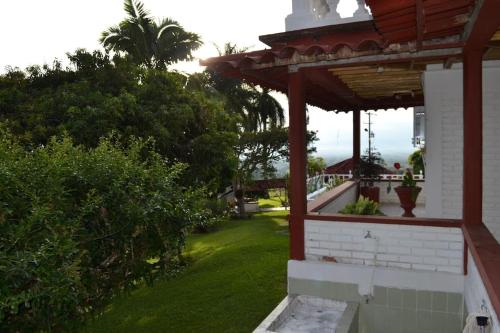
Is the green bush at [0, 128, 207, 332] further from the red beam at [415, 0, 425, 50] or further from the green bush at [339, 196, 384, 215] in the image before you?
the red beam at [415, 0, 425, 50]

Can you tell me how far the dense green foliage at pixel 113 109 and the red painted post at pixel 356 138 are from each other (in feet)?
11.8

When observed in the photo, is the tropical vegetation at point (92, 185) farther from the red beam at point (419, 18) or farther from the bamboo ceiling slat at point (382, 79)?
the red beam at point (419, 18)

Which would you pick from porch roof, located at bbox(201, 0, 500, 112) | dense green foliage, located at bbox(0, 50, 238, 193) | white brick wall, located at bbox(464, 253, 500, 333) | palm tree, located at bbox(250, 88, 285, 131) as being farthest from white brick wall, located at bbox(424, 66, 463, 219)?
palm tree, located at bbox(250, 88, 285, 131)

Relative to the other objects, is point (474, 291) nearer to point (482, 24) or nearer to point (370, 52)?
point (482, 24)

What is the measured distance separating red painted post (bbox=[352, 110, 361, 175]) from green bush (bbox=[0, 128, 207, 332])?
5.52 meters

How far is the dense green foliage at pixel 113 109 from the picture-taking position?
347 inches

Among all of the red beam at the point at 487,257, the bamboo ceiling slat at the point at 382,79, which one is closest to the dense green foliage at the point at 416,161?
→ the bamboo ceiling slat at the point at 382,79

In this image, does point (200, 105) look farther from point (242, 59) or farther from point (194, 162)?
point (242, 59)

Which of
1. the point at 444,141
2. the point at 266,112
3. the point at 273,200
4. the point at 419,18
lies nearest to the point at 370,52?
the point at 419,18

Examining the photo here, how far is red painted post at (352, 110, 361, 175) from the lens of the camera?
9914 mm

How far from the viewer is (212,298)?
762 cm

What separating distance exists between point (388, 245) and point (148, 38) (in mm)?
15486

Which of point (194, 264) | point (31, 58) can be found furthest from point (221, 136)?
point (31, 58)

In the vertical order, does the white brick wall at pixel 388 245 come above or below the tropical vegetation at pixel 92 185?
below
